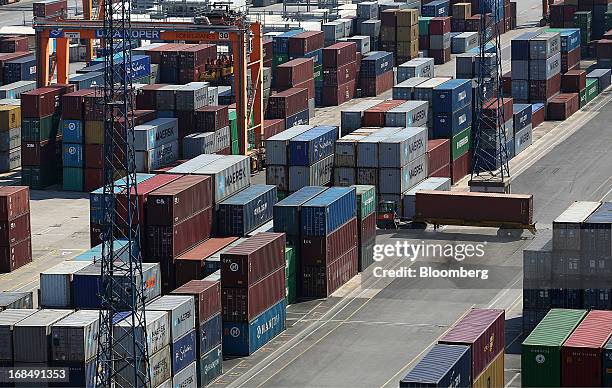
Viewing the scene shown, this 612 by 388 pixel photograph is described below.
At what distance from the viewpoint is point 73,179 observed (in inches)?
6585

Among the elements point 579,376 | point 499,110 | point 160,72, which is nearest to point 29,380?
point 579,376

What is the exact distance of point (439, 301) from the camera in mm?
130000

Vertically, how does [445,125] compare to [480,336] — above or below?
above

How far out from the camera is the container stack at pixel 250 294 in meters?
118

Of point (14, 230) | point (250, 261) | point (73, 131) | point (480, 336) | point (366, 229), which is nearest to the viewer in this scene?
point (480, 336)

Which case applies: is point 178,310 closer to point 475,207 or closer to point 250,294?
point 250,294

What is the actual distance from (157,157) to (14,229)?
2267 centimetres

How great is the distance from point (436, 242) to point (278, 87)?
52.1 metres

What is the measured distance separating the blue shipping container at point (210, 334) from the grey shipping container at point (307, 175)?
32.4m

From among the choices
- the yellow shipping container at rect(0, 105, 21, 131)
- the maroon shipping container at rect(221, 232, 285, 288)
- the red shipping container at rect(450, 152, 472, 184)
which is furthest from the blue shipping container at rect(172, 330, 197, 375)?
the yellow shipping container at rect(0, 105, 21, 131)

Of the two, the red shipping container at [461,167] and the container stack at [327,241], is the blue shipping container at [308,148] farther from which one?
the red shipping container at [461,167]

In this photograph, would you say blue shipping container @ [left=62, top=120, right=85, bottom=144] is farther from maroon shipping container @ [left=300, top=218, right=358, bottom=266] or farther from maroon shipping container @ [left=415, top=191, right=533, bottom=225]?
maroon shipping container @ [left=300, top=218, right=358, bottom=266]

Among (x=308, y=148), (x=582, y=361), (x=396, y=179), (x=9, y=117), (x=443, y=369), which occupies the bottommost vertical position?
(x=582, y=361)

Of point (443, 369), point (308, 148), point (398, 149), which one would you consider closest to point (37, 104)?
point (308, 148)
